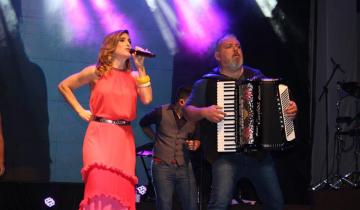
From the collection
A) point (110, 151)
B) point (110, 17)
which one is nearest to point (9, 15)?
point (110, 17)

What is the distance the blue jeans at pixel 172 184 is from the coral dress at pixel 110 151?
1.49 metres

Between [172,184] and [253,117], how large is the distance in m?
1.48

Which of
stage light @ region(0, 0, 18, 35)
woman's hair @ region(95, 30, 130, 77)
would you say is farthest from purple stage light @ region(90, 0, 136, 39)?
woman's hair @ region(95, 30, 130, 77)

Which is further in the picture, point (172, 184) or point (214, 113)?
point (172, 184)

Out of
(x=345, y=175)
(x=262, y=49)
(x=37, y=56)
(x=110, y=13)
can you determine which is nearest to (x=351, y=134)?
(x=345, y=175)

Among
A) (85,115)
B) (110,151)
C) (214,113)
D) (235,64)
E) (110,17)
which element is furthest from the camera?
(110,17)

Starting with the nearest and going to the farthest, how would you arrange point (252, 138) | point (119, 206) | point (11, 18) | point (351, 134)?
point (119, 206) → point (252, 138) → point (11, 18) → point (351, 134)

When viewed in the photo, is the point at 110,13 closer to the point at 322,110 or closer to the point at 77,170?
the point at 77,170

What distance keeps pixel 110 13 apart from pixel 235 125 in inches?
143

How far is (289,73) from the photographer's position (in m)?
Result: 8.04

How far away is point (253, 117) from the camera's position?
442 centimetres

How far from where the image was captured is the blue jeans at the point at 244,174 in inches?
171

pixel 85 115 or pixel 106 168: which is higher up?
pixel 85 115

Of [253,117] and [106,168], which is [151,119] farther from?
[106,168]
